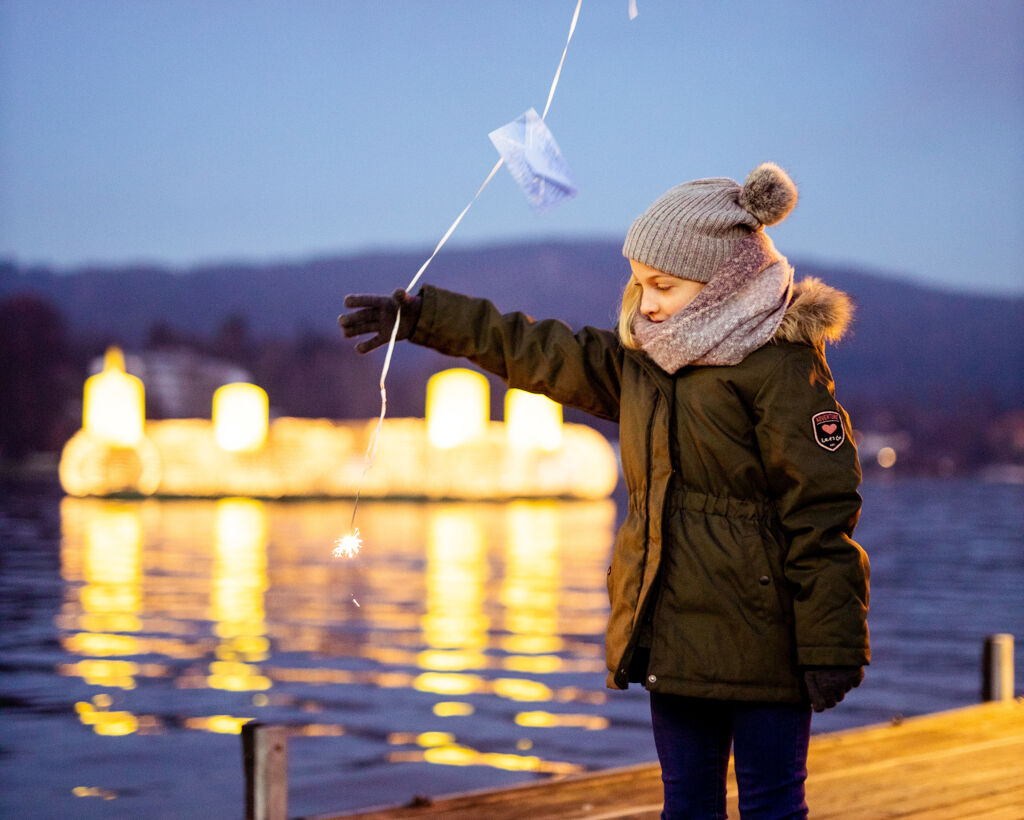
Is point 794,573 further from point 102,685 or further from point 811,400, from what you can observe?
point 102,685

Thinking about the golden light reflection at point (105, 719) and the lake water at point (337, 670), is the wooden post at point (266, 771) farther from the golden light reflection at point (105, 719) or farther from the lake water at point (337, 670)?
the golden light reflection at point (105, 719)

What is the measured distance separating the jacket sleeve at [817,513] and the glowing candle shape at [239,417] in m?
71.9

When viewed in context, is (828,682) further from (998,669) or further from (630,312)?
(998,669)

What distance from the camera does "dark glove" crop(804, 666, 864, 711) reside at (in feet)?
8.28

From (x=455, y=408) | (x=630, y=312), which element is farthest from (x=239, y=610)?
(x=455, y=408)

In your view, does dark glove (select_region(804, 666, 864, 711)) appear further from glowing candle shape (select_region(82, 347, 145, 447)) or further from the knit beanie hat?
glowing candle shape (select_region(82, 347, 145, 447))

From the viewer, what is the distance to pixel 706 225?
2740mm

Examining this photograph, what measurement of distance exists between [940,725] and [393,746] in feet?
13.3

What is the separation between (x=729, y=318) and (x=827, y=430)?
296mm

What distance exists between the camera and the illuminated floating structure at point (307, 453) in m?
73.1

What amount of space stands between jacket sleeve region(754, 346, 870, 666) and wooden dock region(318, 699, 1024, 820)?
1713 mm

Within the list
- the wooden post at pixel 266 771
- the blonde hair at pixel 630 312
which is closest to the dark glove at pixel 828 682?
the blonde hair at pixel 630 312

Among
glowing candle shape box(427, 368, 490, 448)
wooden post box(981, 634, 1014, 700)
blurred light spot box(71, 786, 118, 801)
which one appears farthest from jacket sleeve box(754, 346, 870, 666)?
→ glowing candle shape box(427, 368, 490, 448)

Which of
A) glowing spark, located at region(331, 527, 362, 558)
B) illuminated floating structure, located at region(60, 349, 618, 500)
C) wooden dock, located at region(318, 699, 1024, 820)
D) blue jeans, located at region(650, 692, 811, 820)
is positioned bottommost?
wooden dock, located at region(318, 699, 1024, 820)
